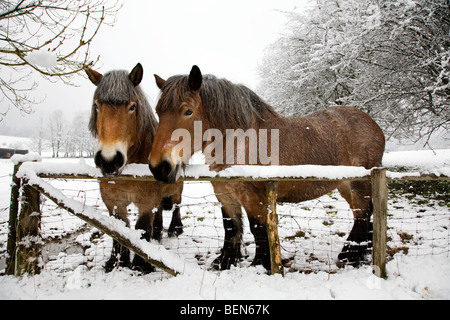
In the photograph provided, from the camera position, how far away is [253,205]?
9.05 ft

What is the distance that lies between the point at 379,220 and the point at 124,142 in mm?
2829

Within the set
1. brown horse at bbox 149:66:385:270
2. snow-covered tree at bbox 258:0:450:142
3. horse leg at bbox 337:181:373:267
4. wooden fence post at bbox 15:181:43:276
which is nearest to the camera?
wooden fence post at bbox 15:181:43:276

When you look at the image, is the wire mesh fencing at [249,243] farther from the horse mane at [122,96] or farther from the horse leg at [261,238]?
the horse mane at [122,96]

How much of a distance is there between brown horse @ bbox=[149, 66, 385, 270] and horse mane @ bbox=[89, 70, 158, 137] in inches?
16.3

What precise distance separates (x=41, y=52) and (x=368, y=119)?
5.18 metres

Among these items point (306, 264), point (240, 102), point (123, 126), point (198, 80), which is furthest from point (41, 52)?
point (306, 264)

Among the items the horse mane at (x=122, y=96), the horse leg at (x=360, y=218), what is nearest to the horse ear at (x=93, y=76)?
the horse mane at (x=122, y=96)

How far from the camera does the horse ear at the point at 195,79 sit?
250 centimetres

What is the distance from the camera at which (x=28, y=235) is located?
Answer: 221 centimetres

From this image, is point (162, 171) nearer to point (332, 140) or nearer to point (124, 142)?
point (124, 142)

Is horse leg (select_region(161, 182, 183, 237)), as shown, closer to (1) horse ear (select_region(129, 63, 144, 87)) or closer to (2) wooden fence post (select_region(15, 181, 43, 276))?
(2) wooden fence post (select_region(15, 181, 43, 276))

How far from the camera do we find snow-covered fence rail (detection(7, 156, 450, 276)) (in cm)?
218

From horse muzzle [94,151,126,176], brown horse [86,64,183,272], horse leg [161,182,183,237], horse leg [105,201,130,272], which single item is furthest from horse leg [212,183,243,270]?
horse muzzle [94,151,126,176]

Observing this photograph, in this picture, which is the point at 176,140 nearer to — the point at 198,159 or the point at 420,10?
the point at 198,159
